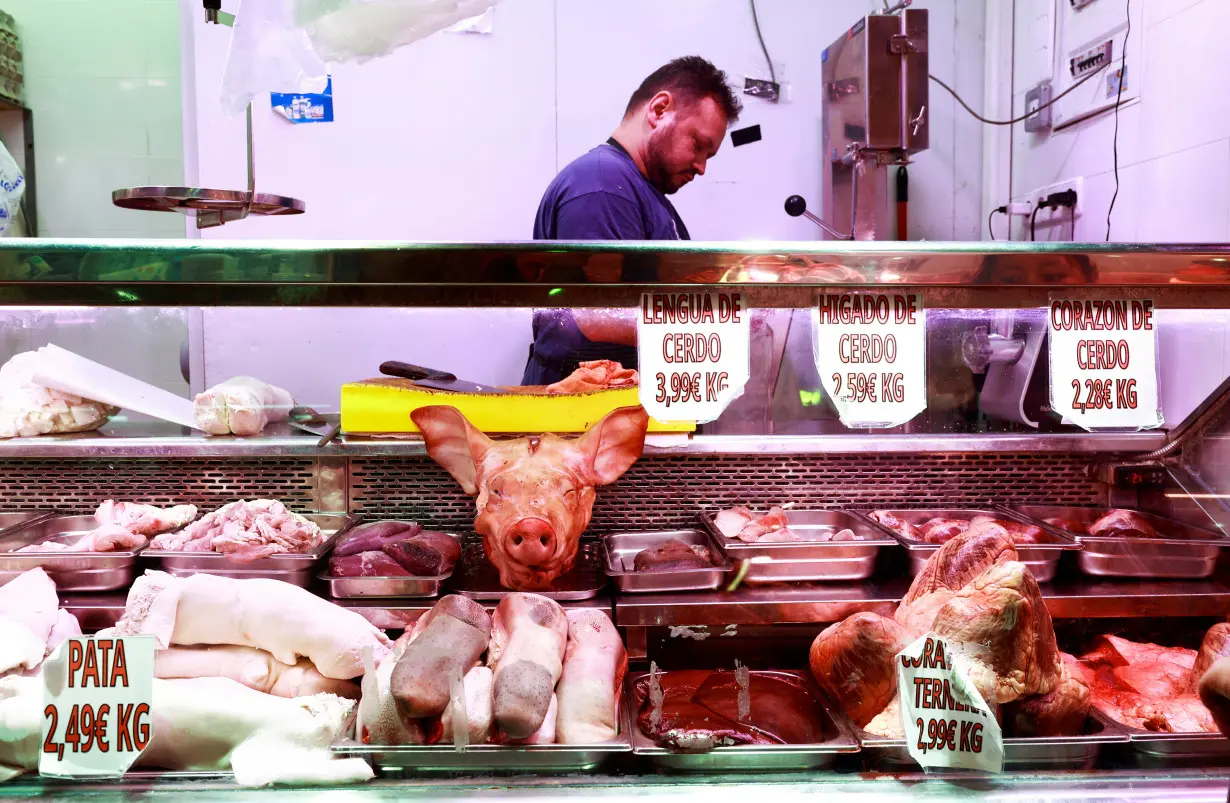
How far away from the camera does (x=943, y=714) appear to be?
1655 millimetres

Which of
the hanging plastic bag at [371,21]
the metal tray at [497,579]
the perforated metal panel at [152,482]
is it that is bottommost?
the metal tray at [497,579]

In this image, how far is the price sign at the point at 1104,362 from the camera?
1974 millimetres

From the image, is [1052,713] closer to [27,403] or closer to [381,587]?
[381,587]

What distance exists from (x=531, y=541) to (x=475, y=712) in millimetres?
506

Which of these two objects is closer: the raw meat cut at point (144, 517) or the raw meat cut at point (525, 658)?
the raw meat cut at point (525, 658)

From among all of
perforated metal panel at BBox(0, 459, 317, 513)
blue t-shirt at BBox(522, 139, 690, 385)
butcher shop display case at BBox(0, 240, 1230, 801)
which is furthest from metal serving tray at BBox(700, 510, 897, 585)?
perforated metal panel at BBox(0, 459, 317, 513)

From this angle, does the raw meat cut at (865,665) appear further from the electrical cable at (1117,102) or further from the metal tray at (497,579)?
the electrical cable at (1117,102)

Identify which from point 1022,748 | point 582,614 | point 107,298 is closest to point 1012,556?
point 1022,748

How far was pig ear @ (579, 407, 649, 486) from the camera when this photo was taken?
229 cm

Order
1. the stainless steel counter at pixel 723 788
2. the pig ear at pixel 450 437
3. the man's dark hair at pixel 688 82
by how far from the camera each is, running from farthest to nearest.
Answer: the man's dark hair at pixel 688 82 → the pig ear at pixel 450 437 → the stainless steel counter at pixel 723 788

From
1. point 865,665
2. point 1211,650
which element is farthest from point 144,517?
point 1211,650

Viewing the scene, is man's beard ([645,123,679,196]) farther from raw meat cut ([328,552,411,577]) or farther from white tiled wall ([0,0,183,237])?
white tiled wall ([0,0,183,237])

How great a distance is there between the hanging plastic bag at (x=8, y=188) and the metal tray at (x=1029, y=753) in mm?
5630

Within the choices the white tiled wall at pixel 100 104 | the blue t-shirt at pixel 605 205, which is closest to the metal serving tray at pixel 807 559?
the blue t-shirt at pixel 605 205
